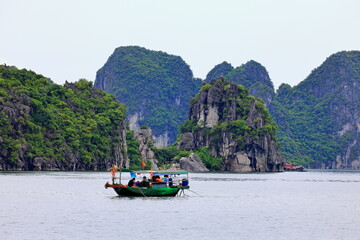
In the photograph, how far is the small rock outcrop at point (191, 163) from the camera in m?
162

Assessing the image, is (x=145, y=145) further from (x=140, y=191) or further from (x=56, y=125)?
(x=140, y=191)

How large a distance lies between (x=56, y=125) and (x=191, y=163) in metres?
38.3

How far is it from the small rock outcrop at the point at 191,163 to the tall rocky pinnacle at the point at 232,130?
14.6 metres

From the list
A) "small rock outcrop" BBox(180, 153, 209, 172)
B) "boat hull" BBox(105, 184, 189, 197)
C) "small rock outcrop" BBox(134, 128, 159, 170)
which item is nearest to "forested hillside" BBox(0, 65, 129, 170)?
"small rock outcrop" BBox(134, 128, 159, 170)

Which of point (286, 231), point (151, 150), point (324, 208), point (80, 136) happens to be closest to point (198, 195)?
point (324, 208)

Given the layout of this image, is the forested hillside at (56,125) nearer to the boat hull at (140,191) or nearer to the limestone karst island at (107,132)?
the limestone karst island at (107,132)

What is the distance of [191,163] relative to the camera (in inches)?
6383

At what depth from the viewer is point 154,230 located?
39656 millimetres

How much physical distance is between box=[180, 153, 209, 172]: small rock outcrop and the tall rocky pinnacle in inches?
575

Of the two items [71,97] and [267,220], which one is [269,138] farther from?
[267,220]

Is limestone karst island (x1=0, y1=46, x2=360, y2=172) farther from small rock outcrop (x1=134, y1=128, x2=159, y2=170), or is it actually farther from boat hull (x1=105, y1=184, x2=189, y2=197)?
boat hull (x1=105, y1=184, x2=189, y2=197)

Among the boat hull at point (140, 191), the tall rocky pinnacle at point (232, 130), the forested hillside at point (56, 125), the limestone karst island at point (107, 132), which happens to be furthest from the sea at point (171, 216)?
the tall rocky pinnacle at point (232, 130)

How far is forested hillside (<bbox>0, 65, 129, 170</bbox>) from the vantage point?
12838 centimetres

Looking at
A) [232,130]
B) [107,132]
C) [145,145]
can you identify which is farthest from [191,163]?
[145,145]
